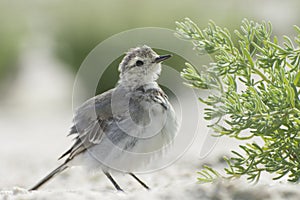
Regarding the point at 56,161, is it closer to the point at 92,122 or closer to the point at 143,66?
the point at 92,122

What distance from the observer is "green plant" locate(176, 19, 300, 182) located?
4145 millimetres

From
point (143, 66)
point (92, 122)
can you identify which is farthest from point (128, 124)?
point (143, 66)

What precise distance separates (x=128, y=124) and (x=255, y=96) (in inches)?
67.0

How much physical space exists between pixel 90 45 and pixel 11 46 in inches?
87.0

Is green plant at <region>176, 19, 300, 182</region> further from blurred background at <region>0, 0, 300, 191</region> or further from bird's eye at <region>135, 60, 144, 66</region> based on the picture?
blurred background at <region>0, 0, 300, 191</region>

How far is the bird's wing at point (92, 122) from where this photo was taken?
5.80m

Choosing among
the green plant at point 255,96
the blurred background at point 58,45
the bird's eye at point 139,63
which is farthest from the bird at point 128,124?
the blurred background at point 58,45

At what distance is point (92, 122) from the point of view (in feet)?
19.4

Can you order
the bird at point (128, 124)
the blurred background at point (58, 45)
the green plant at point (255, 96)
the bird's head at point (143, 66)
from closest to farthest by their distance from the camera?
the green plant at point (255, 96) < the bird at point (128, 124) < the bird's head at point (143, 66) < the blurred background at point (58, 45)

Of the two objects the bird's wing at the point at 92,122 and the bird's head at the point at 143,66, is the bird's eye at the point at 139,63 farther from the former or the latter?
the bird's wing at the point at 92,122

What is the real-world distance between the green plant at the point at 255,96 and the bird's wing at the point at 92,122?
1.50 metres

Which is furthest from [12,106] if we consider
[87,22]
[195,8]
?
[195,8]

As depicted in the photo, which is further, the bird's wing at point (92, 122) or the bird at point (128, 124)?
the bird's wing at point (92, 122)

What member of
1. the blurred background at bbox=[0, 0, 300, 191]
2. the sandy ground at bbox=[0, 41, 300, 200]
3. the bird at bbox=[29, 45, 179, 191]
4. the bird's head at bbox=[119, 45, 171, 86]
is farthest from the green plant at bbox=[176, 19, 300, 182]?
the blurred background at bbox=[0, 0, 300, 191]
